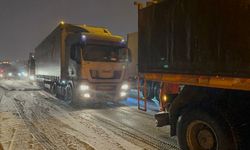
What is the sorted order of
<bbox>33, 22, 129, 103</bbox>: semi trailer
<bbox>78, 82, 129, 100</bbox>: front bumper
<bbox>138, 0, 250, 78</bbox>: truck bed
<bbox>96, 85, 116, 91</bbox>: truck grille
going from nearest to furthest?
<bbox>138, 0, 250, 78</bbox>: truck bed < <bbox>33, 22, 129, 103</bbox>: semi trailer < <bbox>78, 82, 129, 100</bbox>: front bumper < <bbox>96, 85, 116, 91</bbox>: truck grille

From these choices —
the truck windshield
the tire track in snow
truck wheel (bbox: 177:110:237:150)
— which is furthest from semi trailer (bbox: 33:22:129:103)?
truck wheel (bbox: 177:110:237:150)

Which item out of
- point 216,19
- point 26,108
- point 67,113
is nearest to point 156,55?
point 216,19

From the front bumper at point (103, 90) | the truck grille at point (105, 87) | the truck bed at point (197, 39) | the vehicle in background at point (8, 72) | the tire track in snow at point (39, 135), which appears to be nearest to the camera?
the truck bed at point (197, 39)

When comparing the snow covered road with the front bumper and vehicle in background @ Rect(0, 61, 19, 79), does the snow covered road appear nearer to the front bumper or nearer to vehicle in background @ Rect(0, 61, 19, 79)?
the front bumper

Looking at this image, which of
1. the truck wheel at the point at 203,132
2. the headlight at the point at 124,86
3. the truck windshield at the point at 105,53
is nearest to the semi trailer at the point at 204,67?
the truck wheel at the point at 203,132

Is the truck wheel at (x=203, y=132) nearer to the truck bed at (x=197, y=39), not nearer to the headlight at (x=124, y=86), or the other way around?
the truck bed at (x=197, y=39)

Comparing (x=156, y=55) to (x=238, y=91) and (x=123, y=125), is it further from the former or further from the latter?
(x=123, y=125)

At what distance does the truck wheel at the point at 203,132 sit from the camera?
4.55 metres

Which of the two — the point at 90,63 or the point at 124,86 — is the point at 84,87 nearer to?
the point at 90,63

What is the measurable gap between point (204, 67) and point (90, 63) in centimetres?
812

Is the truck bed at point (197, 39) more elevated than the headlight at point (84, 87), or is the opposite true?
the truck bed at point (197, 39)

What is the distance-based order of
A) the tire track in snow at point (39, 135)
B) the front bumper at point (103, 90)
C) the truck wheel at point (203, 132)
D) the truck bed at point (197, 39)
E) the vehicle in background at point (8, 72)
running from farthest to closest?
1. the vehicle in background at point (8, 72)
2. the front bumper at point (103, 90)
3. the tire track in snow at point (39, 135)
4. the truck wheel at point (203, 132)
5. the truck bed at point (197, 39)

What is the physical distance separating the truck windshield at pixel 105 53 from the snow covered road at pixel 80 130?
244cm

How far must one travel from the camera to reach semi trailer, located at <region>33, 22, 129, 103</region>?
496 inches
